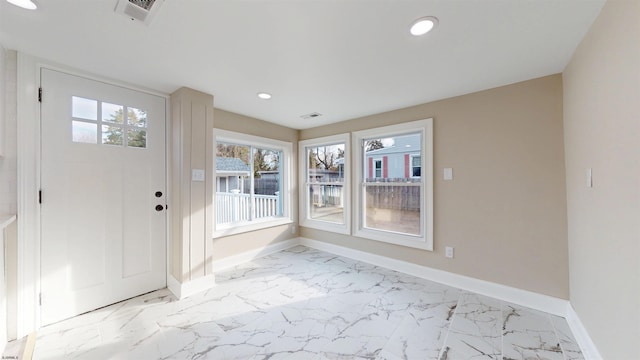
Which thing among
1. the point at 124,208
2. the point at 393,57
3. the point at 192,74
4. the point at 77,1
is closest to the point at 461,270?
the point at 393,57

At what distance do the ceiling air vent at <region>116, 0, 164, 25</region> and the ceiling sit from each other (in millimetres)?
36

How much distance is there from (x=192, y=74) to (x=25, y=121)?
1.30m

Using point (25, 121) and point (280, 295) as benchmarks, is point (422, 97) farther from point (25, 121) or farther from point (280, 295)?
point (25, 121)

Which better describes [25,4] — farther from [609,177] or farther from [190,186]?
[609,177]

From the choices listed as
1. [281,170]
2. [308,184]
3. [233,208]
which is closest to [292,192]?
[308,184]

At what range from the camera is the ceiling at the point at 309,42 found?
1.40m

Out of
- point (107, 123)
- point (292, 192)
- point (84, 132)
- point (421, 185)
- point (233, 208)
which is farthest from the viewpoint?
point (292, 192)

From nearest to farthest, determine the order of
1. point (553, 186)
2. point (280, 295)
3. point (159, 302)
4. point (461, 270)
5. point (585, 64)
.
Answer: point (585, 64) → point (553, 186) → point (159, 302) → point (280, 295) → point (461, 270)

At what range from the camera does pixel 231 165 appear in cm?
368

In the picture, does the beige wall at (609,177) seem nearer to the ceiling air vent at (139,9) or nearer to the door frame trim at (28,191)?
the ceiling air vent at (139,9)

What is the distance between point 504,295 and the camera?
245 cm

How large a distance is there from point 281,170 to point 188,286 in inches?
92.3

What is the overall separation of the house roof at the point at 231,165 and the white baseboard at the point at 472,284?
2033 mm

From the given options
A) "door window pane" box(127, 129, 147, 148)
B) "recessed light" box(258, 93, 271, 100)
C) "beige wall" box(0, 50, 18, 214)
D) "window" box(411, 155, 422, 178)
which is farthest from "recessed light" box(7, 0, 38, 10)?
"window" box(411, 155, 422, 178)
